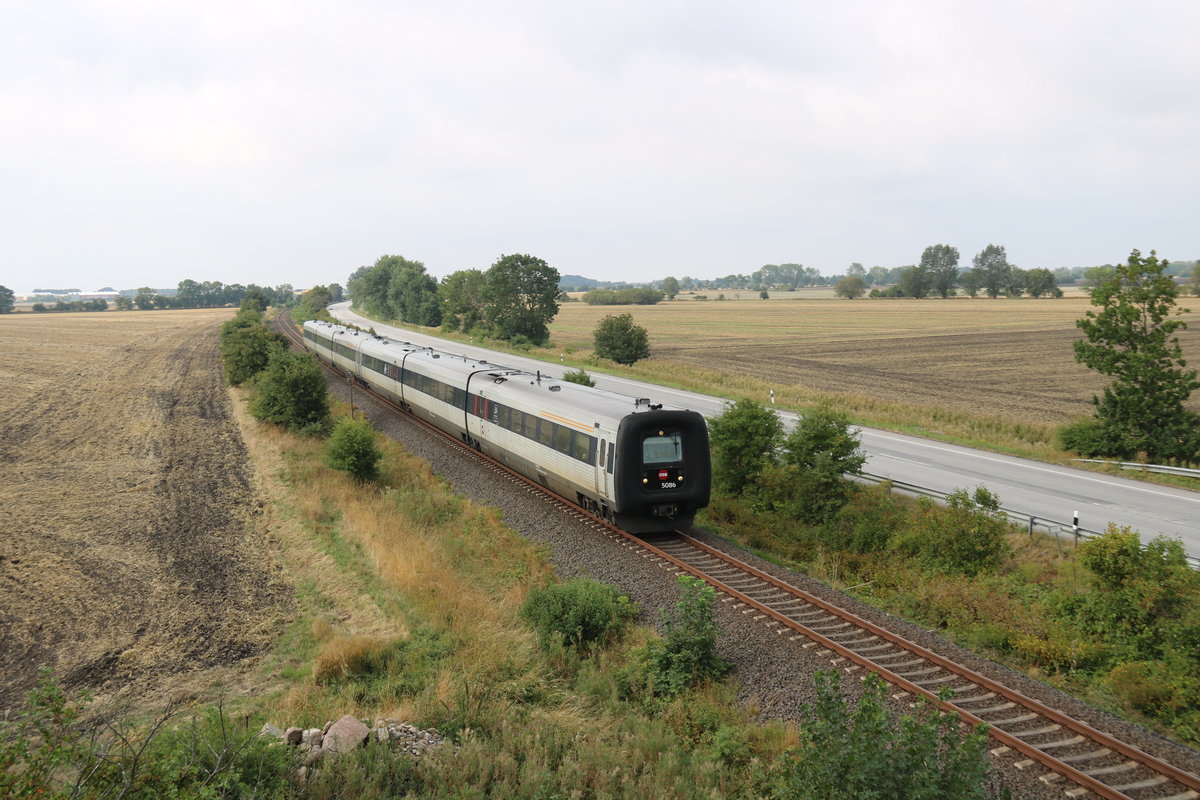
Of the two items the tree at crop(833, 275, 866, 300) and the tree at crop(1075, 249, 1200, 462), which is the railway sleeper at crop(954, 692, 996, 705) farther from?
the tree at crop(833, 275, 866, 300)

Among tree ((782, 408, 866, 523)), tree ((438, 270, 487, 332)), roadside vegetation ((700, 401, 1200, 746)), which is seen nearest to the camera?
roadside vegetation ((700, 401, 1200, 746))

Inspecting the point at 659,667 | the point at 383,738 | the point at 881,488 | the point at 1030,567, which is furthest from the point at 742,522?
the point at 383,738

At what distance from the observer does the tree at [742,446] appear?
20797mm

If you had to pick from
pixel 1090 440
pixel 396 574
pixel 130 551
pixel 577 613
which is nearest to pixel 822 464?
pixel 577 613

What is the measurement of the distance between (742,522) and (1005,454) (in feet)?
43.9

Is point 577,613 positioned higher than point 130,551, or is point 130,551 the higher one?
point 577,613

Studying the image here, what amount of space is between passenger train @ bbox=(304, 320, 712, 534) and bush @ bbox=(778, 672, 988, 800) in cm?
947

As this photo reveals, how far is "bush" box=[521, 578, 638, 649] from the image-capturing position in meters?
12.4

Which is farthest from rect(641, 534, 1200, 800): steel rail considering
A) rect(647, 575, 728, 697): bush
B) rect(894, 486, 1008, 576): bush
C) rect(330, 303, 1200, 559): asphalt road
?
rect(330, 303, 1200, 559): asphalt road

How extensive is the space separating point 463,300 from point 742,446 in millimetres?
66600

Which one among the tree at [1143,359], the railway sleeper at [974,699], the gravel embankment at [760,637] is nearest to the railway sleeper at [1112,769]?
the gravel embankment at [760,637]

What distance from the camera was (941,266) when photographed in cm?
16488

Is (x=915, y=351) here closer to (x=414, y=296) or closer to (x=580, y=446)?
(x=580, y=446)

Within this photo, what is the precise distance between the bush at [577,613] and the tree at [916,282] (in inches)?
6555
